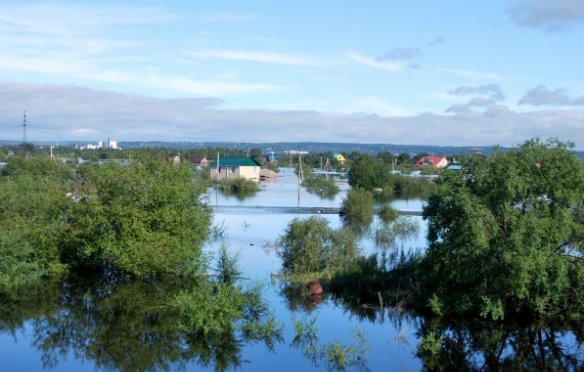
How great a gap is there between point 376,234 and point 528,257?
17.0 metres

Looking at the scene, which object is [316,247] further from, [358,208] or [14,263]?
[358,208]

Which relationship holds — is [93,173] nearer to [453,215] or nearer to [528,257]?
[453,215]

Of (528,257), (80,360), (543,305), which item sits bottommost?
(80,360)

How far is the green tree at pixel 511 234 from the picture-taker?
1530 centimetres

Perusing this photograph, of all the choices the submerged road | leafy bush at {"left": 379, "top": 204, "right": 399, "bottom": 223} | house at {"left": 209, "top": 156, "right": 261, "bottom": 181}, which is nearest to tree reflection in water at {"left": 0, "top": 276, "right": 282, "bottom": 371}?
leafy bush at {"left": 379, "top": 204, "right": 399, "bottom": 223}

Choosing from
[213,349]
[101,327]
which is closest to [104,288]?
[101,327]

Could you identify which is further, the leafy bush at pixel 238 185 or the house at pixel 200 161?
the house at pixel 200 161

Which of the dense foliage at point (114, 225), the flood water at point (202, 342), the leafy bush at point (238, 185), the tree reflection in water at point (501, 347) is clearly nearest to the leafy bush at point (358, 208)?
the dense foliage at point (114, 225)

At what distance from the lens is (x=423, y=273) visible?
18016 millimetres

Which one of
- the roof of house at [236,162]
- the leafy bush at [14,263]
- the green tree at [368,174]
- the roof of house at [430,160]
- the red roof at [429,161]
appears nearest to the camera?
the leafy bush at [14,263]

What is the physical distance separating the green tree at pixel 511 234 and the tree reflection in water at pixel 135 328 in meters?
4.95

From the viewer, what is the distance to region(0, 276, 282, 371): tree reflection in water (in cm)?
1473

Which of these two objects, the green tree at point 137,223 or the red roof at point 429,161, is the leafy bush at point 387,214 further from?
the red roof at point 429,161

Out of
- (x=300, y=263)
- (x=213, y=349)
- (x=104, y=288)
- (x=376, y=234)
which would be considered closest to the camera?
(x=213, y=349)
